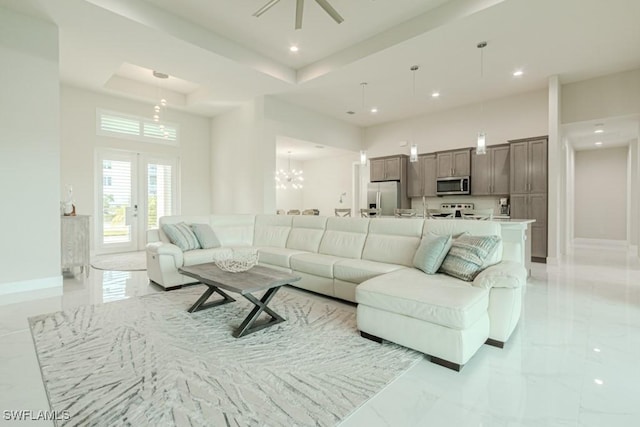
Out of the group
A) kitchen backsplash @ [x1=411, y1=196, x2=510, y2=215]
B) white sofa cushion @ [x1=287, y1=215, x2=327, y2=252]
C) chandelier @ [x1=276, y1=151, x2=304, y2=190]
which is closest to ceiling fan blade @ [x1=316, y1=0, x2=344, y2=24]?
white sofa cushion @ [x1=287, y1=215, x2=327, y2=252]

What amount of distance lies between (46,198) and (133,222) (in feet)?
10.8

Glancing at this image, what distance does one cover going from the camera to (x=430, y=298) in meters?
Result: 2.25

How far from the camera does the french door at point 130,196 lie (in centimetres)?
677

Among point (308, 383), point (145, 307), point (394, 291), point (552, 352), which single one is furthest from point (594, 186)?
point (145, 307)

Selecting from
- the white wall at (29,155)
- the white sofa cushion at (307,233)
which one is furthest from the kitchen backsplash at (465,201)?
the white wall at (29,155)

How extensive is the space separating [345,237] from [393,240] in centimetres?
72

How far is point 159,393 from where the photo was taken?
184 centimetres

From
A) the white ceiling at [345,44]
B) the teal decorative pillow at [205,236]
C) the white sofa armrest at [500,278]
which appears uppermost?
the white ceiling at [345,44]

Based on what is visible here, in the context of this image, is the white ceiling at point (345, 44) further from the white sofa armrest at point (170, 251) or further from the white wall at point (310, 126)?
the white sofa armrest at point (170, 251)

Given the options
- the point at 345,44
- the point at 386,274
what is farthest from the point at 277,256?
the point at 345,44

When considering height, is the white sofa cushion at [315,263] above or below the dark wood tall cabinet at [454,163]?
below

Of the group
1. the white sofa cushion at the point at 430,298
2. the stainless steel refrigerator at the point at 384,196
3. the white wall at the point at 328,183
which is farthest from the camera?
the white wall at the point at 328,183

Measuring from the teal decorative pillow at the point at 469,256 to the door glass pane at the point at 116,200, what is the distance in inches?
274

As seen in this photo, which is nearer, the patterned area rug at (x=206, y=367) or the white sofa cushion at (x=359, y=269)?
the patterned area rug at (x=206, y=367)
